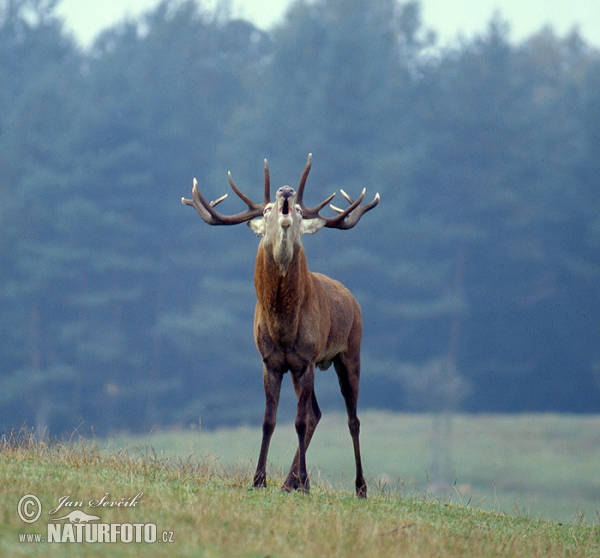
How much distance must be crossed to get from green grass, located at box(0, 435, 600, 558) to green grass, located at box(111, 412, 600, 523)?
17.3m

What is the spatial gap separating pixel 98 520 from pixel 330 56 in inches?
1538

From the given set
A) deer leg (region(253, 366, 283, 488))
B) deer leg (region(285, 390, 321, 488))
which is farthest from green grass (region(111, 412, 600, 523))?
deer leg (region(253, 366, 283, 488))

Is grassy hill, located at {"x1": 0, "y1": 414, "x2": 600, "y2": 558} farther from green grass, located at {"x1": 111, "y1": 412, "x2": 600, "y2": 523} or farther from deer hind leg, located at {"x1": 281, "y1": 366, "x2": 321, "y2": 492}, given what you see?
green grass, located at {"x1": 111, "y1": 412, "x2": 600, "y2": 523}

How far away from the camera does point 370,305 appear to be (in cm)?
4388

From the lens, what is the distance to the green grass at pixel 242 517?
21.2 feet

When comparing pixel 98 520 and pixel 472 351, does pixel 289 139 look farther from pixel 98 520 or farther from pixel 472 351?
pixel 98 520

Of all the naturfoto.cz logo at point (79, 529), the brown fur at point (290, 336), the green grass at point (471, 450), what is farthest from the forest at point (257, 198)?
the naturfoto.cz logo at point (79, 529)

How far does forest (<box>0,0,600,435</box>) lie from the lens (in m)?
41.0

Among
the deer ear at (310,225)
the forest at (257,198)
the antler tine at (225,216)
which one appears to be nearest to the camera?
the deer ear at (310,225)

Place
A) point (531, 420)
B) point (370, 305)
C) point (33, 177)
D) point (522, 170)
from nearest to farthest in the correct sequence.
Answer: point (531, 420), point (33, 177), point (370, 305), point (522, 170)

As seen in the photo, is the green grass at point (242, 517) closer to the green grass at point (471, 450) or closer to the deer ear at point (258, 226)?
the deer ear at point (258, 226)

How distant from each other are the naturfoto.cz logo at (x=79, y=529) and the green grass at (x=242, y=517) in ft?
0.21

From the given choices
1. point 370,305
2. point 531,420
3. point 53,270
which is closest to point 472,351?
point 370,305

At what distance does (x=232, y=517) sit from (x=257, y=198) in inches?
1254
